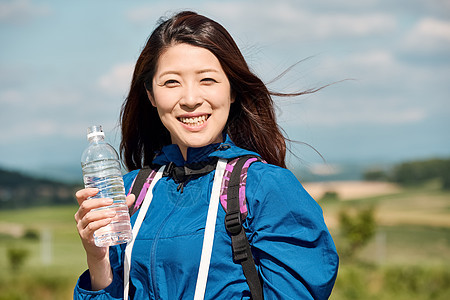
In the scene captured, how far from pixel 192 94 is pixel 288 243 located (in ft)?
2.36

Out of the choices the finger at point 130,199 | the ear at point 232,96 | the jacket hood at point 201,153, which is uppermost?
the ear at point 232,96

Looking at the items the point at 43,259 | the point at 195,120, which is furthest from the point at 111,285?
the point at 43,259

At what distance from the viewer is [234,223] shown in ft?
6.60

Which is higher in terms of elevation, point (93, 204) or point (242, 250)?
point (93, 204)

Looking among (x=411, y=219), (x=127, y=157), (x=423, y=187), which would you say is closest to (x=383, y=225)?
(x=411, y=219)

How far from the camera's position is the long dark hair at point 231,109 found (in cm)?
231

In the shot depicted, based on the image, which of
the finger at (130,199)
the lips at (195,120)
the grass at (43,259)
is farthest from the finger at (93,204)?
the grass at (43,259)

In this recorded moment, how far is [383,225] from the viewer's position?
15383mm

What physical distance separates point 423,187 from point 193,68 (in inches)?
681

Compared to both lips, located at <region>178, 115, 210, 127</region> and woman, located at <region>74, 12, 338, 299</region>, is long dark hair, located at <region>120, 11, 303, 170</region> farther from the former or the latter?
lips, located at <region>178, 115, 210, 127</region>

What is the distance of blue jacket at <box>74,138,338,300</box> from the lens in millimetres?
1982

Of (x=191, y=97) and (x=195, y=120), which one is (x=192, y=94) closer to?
(x=191, y=97)

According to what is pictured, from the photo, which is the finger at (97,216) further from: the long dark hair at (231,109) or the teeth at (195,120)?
the long dark hair at (231,109)

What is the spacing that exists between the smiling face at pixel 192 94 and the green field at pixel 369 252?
6.95m
